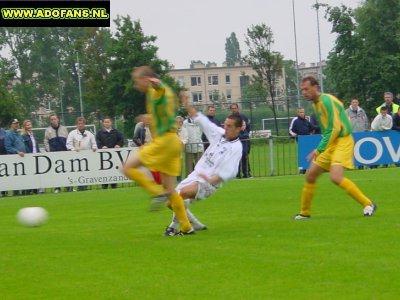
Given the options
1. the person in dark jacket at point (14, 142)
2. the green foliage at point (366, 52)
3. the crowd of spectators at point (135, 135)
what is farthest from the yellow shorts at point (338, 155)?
the green foliage at point (366, 52)

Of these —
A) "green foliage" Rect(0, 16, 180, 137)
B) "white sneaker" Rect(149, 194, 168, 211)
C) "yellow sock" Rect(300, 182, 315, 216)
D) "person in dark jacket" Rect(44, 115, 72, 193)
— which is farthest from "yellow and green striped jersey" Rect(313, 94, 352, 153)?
"green foliage" Rect(0, 16, 180, 137)

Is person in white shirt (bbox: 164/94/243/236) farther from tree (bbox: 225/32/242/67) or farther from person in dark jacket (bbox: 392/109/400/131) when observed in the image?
tree (bbox: 225/32/242/67)

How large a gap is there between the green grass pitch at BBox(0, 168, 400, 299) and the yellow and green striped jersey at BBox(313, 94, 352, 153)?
120cm

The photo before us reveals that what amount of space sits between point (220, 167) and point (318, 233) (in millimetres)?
1768

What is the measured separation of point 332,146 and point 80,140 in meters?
13.0

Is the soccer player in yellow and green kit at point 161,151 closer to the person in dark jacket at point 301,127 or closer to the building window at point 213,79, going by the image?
the person in dark jacket at point 301,127

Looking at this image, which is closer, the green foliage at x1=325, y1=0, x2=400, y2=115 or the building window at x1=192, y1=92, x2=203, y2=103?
the green foliage at x1=325, y1=0, x2=400, y2=115

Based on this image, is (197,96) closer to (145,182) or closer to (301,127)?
(301,127)

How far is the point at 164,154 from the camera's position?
12508 millimetres

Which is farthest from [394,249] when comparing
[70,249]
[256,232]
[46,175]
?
[46,175]

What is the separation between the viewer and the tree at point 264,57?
59250 mm

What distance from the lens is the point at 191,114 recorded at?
44.3 feet

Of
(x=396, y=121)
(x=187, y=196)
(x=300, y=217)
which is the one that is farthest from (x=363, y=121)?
(x=187, y=196)

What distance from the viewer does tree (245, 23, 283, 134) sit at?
59250 mm
